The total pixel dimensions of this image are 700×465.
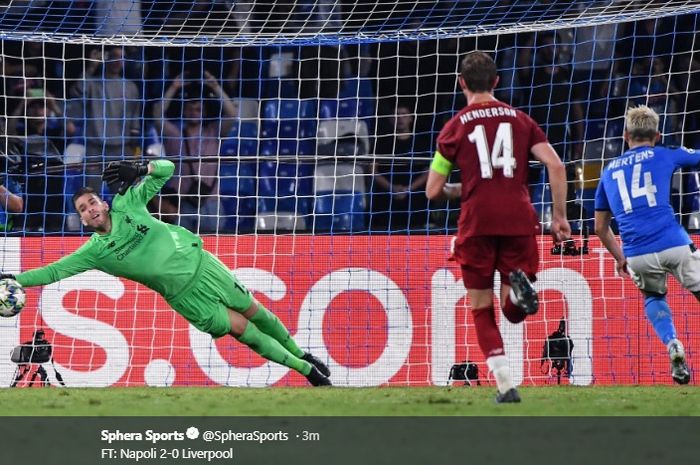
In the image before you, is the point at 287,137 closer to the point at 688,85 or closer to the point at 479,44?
the point at 479,44

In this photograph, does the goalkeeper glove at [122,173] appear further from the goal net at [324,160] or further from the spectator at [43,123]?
the spectator at [43,123]

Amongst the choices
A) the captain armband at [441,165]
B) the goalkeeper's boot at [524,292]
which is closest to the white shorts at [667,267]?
the goalkeeper's boot at [524,292]

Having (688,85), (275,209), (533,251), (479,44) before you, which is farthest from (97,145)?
(533,251)

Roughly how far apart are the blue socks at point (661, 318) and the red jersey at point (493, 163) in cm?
202

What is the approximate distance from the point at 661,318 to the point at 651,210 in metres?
0.76

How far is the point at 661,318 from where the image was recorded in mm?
9266

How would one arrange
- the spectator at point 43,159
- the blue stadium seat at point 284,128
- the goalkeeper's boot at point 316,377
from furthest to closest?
the blue stadium seat at point 284,128, the spectator at point 43,159, the goalkeeper's boot at point 316,377

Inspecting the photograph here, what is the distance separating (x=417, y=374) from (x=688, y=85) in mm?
4189

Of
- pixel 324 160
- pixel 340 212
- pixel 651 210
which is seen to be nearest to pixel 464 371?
pixel 340 212

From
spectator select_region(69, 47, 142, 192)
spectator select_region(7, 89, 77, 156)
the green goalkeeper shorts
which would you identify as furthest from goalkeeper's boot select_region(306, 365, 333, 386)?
spectator select_region(7, 89, 77, 156)

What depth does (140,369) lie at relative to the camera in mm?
12094

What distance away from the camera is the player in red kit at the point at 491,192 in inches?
297

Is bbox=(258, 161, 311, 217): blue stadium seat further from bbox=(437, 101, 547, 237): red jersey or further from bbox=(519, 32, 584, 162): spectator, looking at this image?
bbox=(437, 101, 547, 237): red jersey

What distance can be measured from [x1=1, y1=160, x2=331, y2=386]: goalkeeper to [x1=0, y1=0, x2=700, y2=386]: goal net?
1.98m
